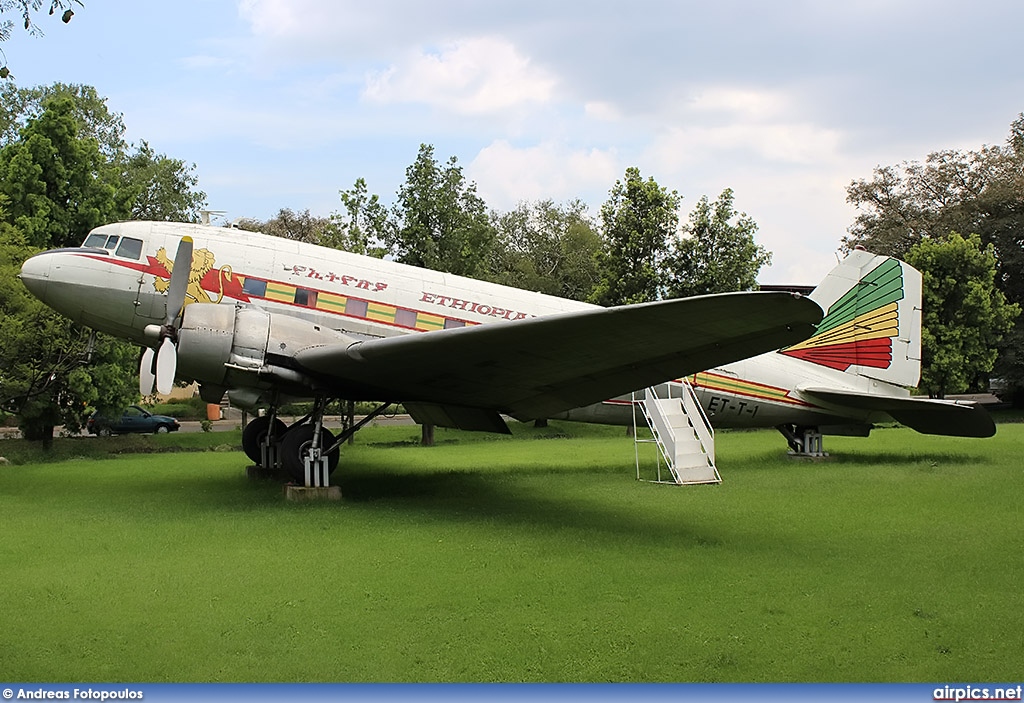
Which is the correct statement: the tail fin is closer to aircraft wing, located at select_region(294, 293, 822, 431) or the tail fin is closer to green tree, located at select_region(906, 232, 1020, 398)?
aircraft wing, located at select_region(294, 293, 822, 431)

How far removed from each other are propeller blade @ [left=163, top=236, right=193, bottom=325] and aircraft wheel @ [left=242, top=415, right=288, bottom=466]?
14.0 ft

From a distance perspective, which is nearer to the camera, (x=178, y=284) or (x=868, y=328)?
(x=178, y=284)

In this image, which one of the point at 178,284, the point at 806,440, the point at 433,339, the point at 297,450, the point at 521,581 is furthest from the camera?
the point at 806,440

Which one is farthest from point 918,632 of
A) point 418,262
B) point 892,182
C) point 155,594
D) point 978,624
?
point 892,182

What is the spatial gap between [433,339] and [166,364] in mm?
3417

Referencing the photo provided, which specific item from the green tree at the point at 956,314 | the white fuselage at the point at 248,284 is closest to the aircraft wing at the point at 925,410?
the white fuselage at the point at 248,284

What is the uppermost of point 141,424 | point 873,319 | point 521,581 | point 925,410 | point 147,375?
point 873,319

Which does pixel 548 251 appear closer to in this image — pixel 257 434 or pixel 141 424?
pixel 141 424

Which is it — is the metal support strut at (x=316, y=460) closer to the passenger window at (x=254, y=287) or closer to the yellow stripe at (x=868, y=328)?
the passenger window at (x=254, y=287)

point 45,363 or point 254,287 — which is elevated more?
point 254,287

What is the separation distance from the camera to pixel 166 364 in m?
9.92

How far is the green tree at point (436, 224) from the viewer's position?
24.8 meters

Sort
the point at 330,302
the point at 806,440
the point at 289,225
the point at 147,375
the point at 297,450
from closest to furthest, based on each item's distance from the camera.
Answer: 1. the point at 147,375
2. the point at 297,450
3. the point at 330,302
4. the point at 806,440
5. the point at 289,225

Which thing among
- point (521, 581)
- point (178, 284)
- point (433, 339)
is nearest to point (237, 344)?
point (178, 284)
